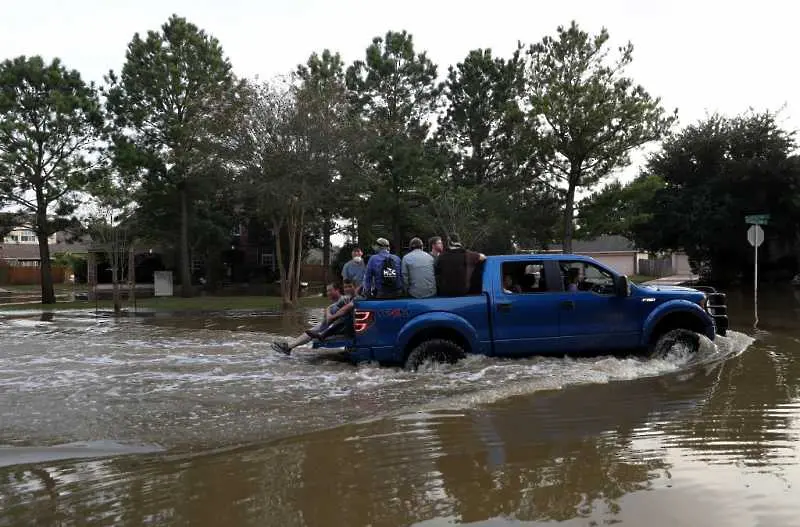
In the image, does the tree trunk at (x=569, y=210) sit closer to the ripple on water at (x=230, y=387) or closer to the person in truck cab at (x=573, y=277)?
the ripple on water at (x=230, y=387)

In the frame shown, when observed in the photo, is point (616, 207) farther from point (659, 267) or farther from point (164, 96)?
point (659, 267)

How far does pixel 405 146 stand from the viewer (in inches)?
1137

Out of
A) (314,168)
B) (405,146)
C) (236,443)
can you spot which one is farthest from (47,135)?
(236,443)

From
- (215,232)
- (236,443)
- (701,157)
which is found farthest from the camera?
(215,232)

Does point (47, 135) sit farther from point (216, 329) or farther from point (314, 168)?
point (216, 329)

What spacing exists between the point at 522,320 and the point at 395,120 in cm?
2396

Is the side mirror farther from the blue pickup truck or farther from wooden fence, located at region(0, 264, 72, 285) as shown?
wooden fence, located at region(0, 264, 72, 285)

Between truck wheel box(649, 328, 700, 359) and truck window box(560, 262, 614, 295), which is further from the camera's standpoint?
truck window box(560, 262, 614, 295)

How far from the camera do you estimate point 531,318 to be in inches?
342

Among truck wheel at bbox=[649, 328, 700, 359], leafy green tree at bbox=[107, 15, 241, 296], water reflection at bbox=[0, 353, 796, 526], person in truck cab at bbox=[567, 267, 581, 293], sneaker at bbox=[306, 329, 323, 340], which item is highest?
leafy green tree at bbox=[107, 15, 241, 296]

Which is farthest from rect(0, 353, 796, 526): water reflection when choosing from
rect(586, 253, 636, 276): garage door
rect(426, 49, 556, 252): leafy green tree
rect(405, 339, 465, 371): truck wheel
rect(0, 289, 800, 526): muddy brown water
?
rect(586, 253, 636, 276): garage door

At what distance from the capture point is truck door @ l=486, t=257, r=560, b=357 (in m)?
8.63

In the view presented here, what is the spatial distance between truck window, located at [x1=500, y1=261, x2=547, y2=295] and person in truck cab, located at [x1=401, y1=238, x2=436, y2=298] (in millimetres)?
982

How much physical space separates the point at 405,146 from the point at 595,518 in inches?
1021
